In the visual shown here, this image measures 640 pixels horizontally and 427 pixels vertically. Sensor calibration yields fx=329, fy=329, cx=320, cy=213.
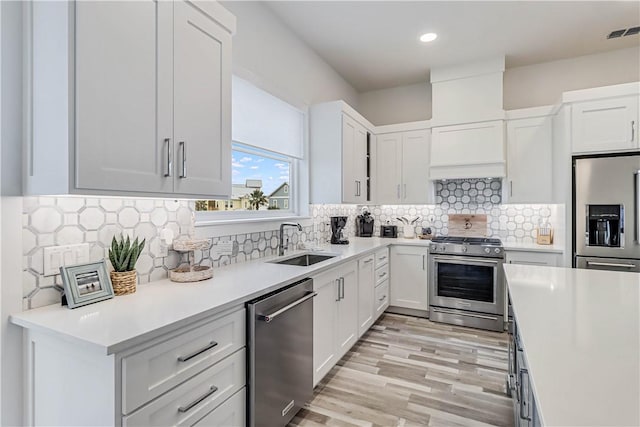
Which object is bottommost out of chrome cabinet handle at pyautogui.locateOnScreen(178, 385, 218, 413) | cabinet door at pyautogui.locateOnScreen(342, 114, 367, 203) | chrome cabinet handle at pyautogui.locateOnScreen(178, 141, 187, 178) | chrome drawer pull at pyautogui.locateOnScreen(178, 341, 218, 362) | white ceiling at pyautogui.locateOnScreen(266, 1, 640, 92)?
chrome cabinet handle at pyautogui.locateOnScreen(178, 385, 218, 413)

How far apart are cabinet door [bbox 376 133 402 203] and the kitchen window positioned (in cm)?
135

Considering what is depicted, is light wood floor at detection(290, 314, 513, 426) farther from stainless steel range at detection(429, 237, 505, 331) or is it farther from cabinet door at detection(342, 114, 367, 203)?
cabinet door at detection(342, 114, 367, 203)

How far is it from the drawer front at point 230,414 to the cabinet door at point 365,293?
1626 millimetres

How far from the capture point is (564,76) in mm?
3709

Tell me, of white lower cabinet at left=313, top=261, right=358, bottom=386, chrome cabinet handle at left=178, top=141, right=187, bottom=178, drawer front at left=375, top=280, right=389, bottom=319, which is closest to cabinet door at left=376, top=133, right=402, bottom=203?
drawer front at left=375, top=280, right=389, bottom=319

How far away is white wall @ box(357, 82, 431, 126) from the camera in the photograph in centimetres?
445

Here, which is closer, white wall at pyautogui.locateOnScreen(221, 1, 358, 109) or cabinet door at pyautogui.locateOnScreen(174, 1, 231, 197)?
cabinet door at pyautogui.locateOnScreen(174, 1, 231, 197)

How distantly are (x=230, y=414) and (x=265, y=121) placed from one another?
2132mm

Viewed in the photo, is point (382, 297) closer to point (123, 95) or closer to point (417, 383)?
point (417, 383)

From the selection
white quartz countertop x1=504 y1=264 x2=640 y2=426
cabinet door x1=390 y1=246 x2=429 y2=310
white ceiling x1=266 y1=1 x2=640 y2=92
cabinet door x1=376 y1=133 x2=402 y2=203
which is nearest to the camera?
white quartz countertop x1=504 y1=264 x2=640 y2=426

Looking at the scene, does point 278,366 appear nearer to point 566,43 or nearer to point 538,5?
point 538,5

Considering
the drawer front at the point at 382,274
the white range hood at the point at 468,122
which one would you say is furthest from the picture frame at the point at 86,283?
the white range hood at the point at 468,122

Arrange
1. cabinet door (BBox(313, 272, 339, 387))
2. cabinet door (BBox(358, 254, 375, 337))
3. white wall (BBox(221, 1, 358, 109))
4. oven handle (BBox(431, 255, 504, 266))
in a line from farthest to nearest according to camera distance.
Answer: oven handle (BBox(431, 255, 504, 266)), cabinet door (BBox(358, 254, 375, 337)), white wall (BBox(221, 1, 358, 109)), cabinet door (BBox(313, 272, 339, 387))

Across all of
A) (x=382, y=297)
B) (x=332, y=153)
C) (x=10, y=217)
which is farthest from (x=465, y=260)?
(x=10, y=217)
